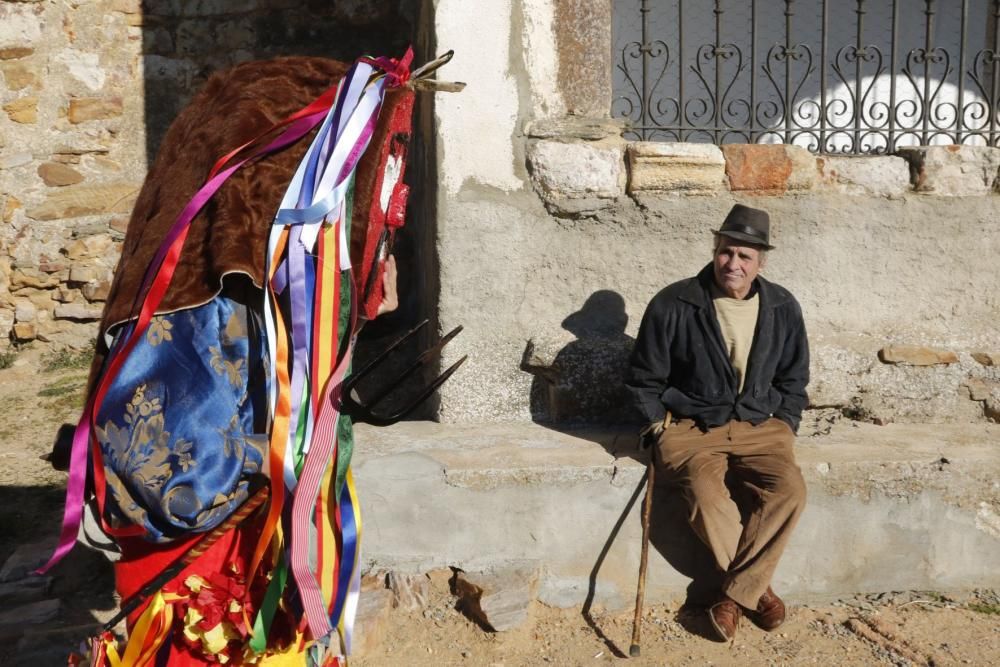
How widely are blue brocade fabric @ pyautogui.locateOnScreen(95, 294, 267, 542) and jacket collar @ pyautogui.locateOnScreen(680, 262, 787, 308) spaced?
2138 mm

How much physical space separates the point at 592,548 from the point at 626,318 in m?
0.99

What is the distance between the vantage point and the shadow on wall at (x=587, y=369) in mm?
3973

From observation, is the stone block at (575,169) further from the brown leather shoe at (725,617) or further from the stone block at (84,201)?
the stone block at (84,201)

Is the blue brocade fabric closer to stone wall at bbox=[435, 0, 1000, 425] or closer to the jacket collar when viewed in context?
stone wall at bbox=[435, 0, 1000, 425]

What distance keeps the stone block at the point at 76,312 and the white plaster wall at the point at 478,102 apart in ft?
10.1

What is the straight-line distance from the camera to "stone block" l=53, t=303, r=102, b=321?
5.91 meters

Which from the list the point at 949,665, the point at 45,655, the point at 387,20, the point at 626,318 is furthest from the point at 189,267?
the point at 387,20

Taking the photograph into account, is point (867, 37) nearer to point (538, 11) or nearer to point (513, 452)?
point (538, 11)

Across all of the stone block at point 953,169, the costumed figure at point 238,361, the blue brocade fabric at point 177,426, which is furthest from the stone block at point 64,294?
the stone block at point 953,169

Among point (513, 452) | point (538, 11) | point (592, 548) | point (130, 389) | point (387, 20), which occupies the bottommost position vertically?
point (592, 548)

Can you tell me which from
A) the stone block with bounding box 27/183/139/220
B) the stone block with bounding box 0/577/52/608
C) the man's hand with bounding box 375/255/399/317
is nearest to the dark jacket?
the man's hand with bounding box 375/255/399/317

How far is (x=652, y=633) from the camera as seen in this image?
3.52 metres

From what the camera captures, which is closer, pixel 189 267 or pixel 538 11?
pixel 189 267

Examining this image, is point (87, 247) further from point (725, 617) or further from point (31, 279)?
point (725, 617)
